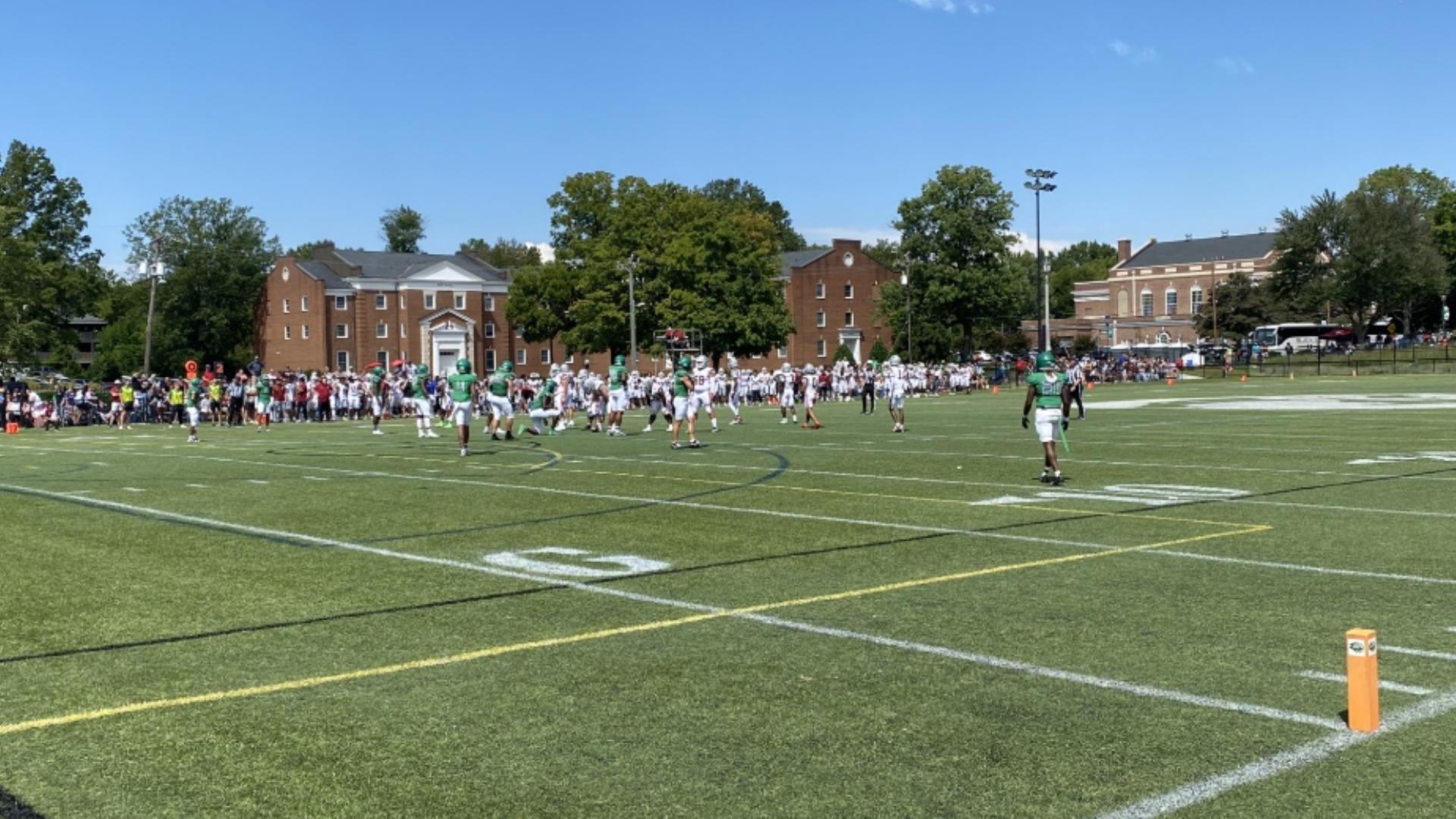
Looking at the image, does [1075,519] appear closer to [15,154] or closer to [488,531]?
[488,531]

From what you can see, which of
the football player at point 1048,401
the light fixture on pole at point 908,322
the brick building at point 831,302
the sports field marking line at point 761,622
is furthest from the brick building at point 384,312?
the sports field marking line at point 761,622

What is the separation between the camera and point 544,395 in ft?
103

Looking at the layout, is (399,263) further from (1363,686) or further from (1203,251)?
(1363,686)

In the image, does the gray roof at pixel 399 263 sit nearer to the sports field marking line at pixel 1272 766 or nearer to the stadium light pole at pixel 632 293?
the stadium light pole at pixel 632 293

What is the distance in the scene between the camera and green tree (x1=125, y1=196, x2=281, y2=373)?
10256cm

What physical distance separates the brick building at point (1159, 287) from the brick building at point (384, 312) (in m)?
54.3

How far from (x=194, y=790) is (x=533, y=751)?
135cm

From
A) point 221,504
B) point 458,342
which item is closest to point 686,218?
point 458,342

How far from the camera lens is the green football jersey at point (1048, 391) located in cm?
1625

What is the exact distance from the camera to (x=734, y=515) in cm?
1380

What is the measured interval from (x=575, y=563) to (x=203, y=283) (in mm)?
102515

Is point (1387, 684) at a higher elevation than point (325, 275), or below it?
below

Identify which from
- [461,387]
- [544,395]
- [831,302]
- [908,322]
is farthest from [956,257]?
[461,387]

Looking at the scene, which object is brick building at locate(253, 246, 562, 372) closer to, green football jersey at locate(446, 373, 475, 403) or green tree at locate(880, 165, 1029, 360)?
green tree at locate(880, 165, 1029, 360)
